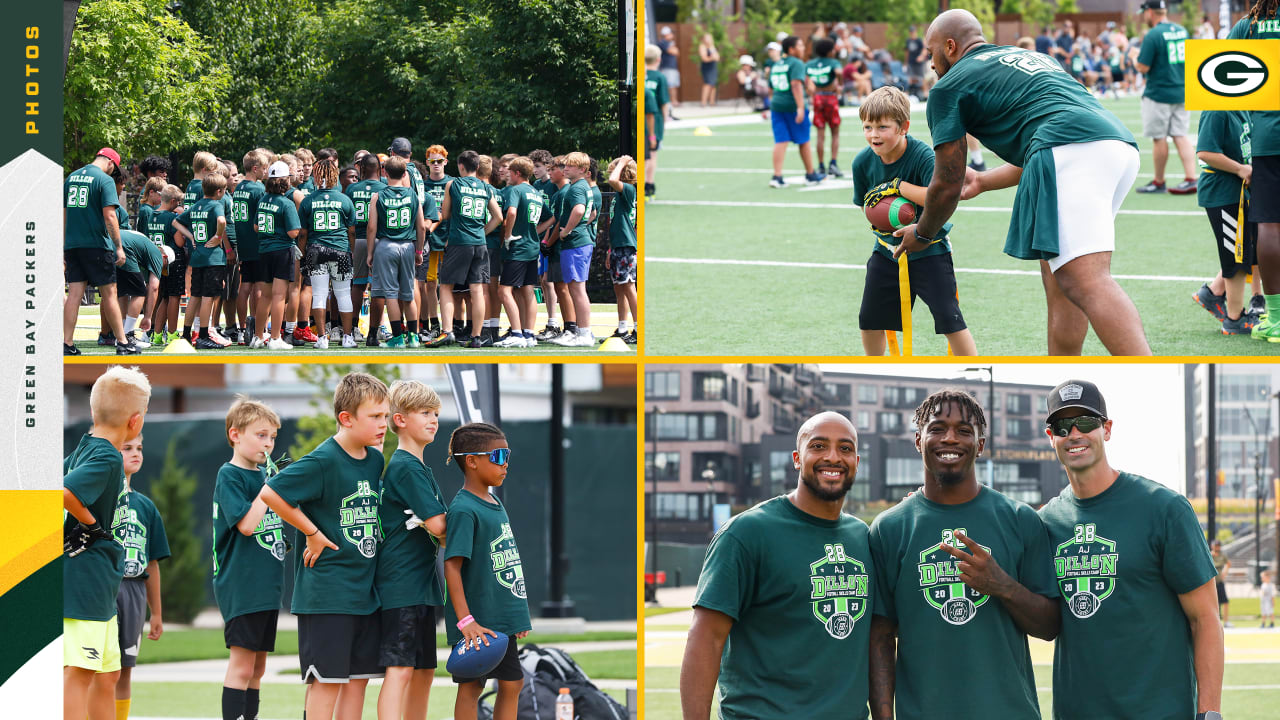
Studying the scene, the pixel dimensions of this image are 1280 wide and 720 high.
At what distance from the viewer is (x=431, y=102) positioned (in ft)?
30.6

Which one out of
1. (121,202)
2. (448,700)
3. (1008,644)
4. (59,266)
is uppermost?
(121,202)

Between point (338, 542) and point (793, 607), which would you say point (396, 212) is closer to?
point (338, 542)

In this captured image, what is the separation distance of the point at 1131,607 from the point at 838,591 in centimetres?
94

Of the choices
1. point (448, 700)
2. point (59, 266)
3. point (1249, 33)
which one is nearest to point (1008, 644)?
point (59, 266)

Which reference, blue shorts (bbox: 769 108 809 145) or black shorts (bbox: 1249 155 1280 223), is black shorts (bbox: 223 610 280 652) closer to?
black shorts (bbox: 1249 155 1280 223)

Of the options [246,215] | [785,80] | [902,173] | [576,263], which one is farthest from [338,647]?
[785,80]

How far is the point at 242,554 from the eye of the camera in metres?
5.15

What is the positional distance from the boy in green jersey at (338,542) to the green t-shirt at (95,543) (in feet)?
2.15

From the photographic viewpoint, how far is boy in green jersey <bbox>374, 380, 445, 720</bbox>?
4.70 m

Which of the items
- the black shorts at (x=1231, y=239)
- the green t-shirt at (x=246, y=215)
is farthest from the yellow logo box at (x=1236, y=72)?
the green t-shirt at (x=246, y=215)

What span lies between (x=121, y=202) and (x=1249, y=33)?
678 cm

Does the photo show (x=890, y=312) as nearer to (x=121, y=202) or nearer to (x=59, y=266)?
(x=59, y=266)

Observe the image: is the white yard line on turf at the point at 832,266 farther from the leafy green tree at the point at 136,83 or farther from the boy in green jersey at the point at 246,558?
the boy in green jersey at the point at 246,558

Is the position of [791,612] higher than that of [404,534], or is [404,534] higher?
[404,534]
